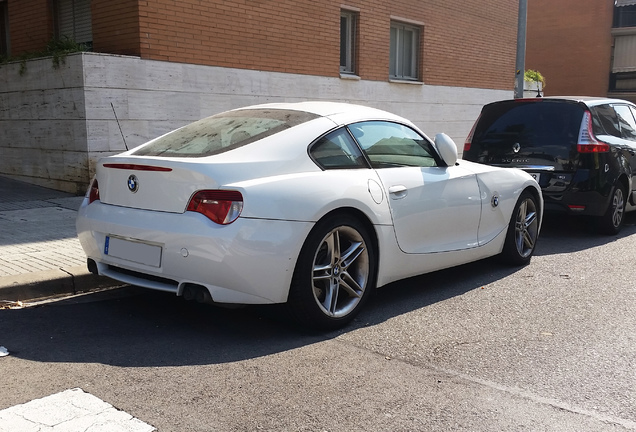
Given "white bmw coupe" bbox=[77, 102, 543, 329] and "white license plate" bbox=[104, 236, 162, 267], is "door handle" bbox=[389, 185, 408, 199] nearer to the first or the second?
"white bmw coupe" bbox=[77, 102, 543, 329]

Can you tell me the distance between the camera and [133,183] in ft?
14.3

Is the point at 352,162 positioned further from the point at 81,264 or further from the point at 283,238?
the point at 81,264

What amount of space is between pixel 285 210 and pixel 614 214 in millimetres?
5531

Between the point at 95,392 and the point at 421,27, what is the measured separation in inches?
533

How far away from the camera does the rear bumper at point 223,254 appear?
3922 millimetres

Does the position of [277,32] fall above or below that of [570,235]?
above

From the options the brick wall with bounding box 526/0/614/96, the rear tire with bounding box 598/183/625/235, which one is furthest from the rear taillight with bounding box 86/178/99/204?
the brick wall with bounding box 526/0/614/96

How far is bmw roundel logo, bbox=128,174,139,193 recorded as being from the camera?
4332 mm

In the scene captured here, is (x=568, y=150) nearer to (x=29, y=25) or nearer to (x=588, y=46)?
(x=29, y=25)

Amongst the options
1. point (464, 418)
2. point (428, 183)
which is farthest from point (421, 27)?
point (464, 418)

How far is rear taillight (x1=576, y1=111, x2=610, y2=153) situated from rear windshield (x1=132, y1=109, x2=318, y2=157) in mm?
4169

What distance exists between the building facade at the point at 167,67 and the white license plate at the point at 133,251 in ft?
16.1

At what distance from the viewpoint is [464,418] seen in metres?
3.17

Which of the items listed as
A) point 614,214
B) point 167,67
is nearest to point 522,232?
point 614,214
